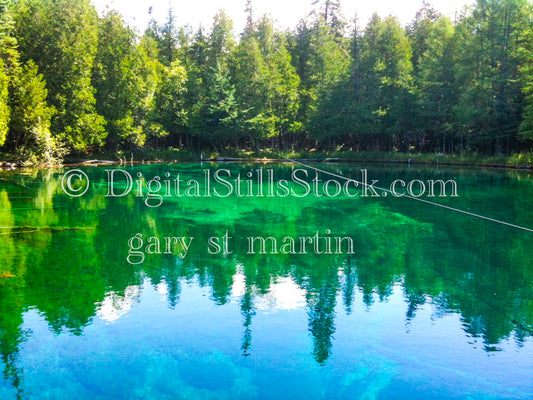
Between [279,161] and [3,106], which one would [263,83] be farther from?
[3,106]

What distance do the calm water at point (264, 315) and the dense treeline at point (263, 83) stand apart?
96.7ft

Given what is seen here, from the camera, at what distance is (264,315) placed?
8.32 metres

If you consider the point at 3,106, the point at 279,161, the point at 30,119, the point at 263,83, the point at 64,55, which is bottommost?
the point at 279,161

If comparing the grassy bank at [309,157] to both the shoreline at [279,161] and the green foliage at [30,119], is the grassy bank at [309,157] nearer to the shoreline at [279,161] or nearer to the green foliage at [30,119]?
the shoreline at [279,161]

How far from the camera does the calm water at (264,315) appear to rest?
6145 mm

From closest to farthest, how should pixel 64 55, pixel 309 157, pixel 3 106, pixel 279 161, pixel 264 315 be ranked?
pixel 264 315 < pixel 3 106 < pixel 64 55 < pixel 279 161 < pixel 309 157

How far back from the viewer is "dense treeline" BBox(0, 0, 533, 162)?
138ft

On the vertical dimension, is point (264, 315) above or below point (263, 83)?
below

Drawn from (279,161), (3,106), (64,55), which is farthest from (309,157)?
(3,106)

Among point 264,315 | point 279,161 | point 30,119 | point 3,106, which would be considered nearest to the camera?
point 264,315

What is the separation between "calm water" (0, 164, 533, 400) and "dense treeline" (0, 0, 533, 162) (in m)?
29.5

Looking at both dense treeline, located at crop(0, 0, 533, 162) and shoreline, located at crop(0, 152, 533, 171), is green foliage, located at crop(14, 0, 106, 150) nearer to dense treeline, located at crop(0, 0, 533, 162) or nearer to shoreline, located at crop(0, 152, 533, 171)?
dense treeline, located at crop(0, 0, 533, 162)

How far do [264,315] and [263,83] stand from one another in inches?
1959

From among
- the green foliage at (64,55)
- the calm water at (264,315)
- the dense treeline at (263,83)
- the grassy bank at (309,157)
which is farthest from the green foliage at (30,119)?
the calm water at (264,315)
